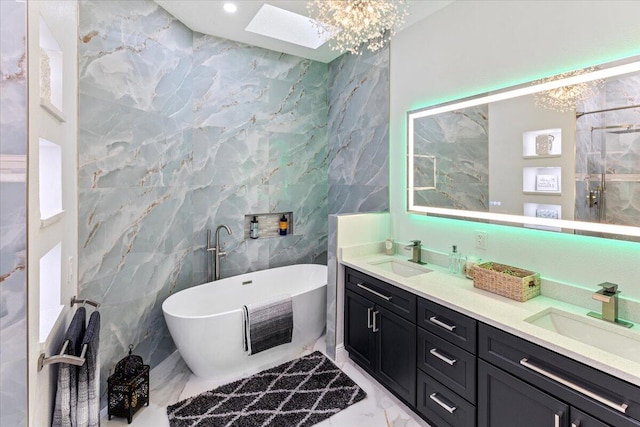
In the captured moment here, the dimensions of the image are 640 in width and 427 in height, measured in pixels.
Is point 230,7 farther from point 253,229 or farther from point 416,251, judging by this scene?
point 416,251

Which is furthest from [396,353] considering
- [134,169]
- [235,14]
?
[235,14]

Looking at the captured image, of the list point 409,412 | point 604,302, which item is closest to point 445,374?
point 409,412

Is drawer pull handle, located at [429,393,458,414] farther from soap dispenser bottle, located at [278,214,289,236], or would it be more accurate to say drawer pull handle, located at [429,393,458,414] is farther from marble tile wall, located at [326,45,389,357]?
soap dispenser bottle, located at [278,214,289,236]

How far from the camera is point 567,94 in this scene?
5.59 feet

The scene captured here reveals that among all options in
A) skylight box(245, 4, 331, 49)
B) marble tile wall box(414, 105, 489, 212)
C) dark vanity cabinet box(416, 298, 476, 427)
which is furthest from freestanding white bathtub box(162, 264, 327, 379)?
skylight box(245, 4, 331, 49)

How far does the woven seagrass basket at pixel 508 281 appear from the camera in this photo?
175 cm

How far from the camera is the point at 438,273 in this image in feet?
7.40

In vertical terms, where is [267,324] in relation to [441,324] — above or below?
below

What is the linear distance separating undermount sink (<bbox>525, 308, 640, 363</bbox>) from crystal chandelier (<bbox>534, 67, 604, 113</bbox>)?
1115 millimetres

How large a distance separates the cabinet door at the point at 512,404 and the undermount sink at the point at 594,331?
1.02 feet

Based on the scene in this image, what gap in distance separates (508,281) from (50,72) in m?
2.41

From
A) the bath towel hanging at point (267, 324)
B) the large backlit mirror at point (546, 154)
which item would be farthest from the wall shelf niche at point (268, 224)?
the large backlit mirror at point (546, 154)

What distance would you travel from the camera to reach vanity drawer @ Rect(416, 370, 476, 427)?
1640mm

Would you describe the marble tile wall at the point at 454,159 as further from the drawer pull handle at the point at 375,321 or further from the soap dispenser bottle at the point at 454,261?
the drawer pull handle at the point at 375,321
